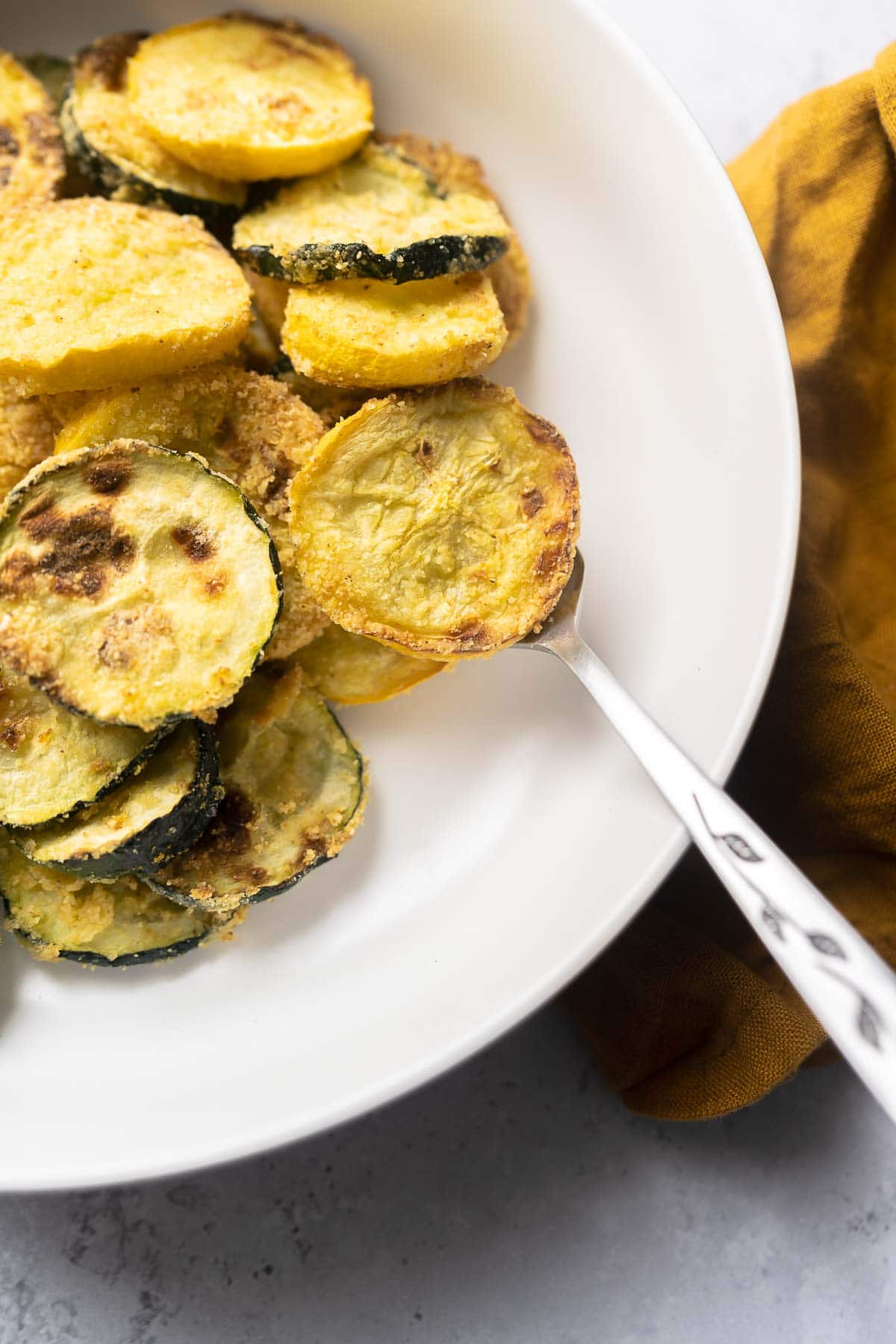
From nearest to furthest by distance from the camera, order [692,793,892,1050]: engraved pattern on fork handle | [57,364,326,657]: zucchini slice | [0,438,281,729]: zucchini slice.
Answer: [692,793,892,1050]: engraved pattern on fork handle → [0,438,281,729]: zucchini slice → [57,364,326,657]: zucchini slice

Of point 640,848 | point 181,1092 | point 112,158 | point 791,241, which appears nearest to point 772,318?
point 791,241

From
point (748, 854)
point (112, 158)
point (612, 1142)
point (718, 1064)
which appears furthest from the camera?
point (612, 1142)

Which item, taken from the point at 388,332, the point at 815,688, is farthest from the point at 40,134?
the point at 815,688

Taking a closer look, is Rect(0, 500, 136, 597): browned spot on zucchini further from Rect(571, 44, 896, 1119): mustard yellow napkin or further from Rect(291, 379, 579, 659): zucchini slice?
Rect(571, 44, 896, 1119): mustard yellow napkin

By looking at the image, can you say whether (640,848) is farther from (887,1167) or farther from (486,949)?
(887,1167)

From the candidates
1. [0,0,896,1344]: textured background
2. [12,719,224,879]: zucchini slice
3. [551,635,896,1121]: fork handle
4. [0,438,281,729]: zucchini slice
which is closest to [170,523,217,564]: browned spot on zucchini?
[0,438,281,729]: zucchini slice

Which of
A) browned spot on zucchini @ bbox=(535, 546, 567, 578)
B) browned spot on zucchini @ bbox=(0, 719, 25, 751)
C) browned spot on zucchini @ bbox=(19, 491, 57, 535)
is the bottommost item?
browned spot on zucchini @ bbox=(0, 719, 25, 751)
